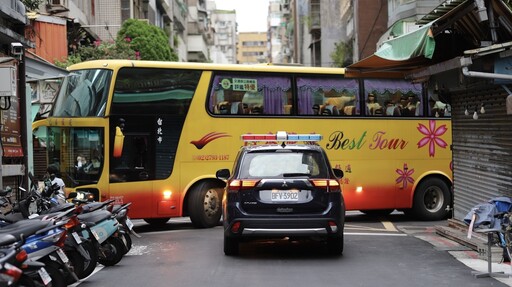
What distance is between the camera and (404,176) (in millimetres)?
17375

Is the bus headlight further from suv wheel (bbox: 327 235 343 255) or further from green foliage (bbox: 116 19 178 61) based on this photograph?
green foliage (bbox: 116 19 178 61)

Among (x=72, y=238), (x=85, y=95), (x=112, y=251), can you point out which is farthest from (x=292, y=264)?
(x=85, y=95)

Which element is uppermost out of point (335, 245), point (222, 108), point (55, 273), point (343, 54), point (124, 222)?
point (343, 54)

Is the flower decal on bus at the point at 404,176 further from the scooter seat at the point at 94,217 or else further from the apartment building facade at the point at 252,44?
the apartment building facade at the point at 252,44

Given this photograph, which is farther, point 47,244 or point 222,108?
point 222,108

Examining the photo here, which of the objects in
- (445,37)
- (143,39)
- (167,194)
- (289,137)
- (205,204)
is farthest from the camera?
(143,39)

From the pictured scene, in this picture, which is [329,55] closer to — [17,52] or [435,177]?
[435,177]

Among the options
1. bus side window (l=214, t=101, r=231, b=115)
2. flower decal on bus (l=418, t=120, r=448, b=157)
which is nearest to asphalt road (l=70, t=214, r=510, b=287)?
bus side window (l=214, t=101, r=231, b=115)

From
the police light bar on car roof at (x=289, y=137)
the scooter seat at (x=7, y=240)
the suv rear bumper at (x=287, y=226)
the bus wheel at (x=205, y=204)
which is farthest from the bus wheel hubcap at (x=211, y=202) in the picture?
the scooter seat at (x=7, y=240)

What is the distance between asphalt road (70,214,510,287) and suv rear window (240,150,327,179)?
136 centimetres

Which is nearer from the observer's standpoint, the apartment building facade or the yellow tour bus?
the yellow tour bus

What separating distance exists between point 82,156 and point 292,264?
6.44 m

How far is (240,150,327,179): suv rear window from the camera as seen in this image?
1076 centimetres

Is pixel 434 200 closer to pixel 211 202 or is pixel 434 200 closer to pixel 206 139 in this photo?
pixel 211 202
